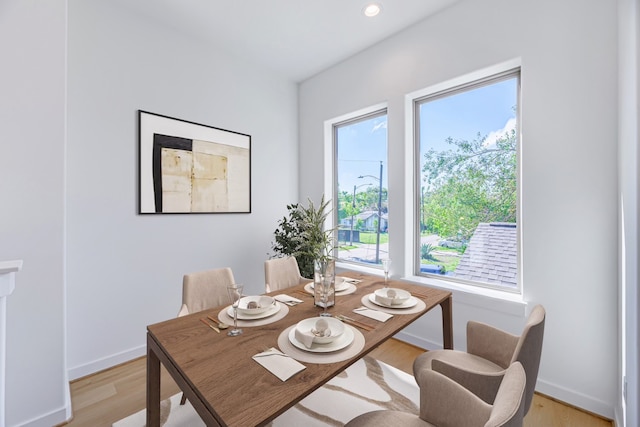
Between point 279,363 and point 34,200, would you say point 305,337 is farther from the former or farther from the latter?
point 34,200

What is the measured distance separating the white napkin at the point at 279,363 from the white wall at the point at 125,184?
1910 millimetres

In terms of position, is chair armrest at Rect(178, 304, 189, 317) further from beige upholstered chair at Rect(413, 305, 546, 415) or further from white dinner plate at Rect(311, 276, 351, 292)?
beige upholstered chair at Rect(413, 305, 546, 415)

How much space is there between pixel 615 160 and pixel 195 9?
3221 millimetres

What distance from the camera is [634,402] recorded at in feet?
3.48

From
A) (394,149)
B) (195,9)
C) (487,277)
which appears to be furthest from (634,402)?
(195,9)

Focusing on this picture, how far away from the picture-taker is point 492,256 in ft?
7.54

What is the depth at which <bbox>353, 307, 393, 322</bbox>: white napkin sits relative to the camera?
1.40m

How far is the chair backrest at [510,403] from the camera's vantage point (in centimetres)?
65

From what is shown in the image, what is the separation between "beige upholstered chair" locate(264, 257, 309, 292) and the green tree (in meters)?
1.38

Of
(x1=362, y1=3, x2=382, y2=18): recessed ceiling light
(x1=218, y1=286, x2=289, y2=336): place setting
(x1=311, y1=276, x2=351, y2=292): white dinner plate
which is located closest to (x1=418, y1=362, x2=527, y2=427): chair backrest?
(x1=218, y1=286, x2=289, y2=336): place setting

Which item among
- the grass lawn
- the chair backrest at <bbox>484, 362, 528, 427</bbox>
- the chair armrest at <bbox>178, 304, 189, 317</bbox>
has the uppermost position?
the grass lawn

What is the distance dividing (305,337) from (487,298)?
170cm

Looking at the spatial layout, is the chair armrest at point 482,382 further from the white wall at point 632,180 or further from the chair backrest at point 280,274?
the chair backrest at point 280,274

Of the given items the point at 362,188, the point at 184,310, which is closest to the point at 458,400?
the point at 184,310
